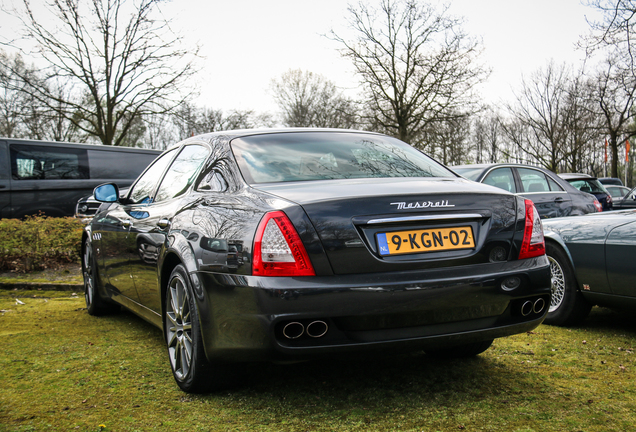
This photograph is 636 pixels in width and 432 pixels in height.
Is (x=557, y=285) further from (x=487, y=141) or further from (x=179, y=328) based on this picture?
(x=487, y=141)

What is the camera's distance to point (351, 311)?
2.56 meters

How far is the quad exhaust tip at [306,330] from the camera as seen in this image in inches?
101

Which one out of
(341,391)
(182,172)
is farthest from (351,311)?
(182,172)

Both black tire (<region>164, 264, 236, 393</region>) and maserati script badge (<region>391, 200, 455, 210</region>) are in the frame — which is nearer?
maserati script badge (<region>391, 200, 455, 210</region>)

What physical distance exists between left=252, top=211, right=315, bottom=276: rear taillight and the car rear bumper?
0.14 ft

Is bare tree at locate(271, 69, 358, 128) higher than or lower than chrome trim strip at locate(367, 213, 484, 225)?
higher

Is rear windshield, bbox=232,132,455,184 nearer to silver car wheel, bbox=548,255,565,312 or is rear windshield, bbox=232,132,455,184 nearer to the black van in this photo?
silver car wheel, bbox=548,255,565,312

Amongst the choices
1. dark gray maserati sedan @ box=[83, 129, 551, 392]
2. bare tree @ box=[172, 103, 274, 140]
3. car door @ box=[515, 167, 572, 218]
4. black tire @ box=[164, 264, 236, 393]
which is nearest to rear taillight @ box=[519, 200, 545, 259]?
dark gray maserati sedan @ box=[83, 129, 551, 392]

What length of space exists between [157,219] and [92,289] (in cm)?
216

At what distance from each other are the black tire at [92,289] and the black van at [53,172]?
5381mm

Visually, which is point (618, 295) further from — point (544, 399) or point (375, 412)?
point (375, 412)

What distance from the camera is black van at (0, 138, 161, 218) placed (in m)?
10.2

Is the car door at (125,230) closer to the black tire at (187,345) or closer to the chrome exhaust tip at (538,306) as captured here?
the black tire at (187,345)

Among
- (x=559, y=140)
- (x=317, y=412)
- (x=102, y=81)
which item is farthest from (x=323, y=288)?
(x=559, y=140)
